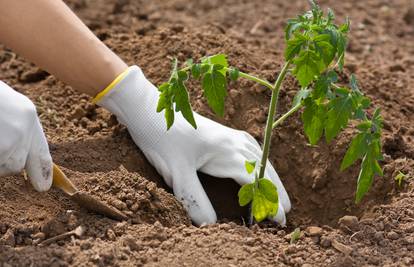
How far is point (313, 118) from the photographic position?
229cm

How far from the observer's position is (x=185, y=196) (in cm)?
277

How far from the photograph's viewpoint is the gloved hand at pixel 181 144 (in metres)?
2.80

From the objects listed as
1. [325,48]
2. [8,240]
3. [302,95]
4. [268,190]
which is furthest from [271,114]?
[8,240]

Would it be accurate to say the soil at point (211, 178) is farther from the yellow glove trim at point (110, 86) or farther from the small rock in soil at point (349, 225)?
the yellow glove trim at point (110, 86)

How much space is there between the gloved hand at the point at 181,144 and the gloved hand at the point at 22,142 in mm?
558

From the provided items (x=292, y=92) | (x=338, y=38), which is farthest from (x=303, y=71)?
(x=292, y=92)

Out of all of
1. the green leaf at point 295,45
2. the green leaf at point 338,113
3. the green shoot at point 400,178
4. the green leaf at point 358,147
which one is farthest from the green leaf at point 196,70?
the green shoot at point 400,178

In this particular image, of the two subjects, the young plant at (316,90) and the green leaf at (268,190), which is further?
the green leaf at (268,190)

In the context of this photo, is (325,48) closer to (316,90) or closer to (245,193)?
(316,90)

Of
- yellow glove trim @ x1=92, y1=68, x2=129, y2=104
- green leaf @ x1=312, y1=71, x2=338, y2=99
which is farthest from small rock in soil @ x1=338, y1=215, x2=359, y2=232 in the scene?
yellow glove trim @ x1=92, y1=68, x2=129, y2=104

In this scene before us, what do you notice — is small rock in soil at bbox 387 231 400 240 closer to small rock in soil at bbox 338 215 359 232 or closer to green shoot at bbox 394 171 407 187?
small rock in soil at bbox 338 215 359 232

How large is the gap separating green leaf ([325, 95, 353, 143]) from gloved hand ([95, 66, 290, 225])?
62cm

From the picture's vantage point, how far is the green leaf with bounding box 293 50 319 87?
216cm

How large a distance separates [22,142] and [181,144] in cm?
70
